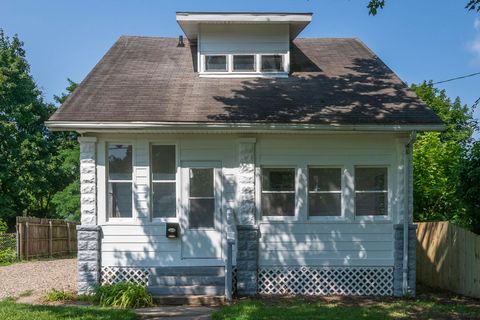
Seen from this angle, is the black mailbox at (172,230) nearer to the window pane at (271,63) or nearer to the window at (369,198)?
the window at (369,198)

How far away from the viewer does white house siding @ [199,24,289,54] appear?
12.3m

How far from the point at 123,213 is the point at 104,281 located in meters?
1.40

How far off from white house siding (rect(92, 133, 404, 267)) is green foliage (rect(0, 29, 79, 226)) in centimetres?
1877

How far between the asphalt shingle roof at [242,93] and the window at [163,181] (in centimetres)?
87

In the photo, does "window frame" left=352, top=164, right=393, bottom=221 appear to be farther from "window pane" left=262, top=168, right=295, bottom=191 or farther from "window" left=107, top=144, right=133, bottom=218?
"window" left=107, top=144, right=133, bottom=218

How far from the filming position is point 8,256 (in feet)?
58.1

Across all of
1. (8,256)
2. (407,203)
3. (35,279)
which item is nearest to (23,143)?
(8,256)

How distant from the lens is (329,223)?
10367 millimetres

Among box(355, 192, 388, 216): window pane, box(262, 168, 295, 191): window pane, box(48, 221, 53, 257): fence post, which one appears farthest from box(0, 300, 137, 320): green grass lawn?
box(48, 221, 53, 257): fence post

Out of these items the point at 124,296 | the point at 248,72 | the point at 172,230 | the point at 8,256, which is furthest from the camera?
the point at 8,256

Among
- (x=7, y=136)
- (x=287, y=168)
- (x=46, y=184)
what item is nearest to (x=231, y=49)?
(x=287, y=168)

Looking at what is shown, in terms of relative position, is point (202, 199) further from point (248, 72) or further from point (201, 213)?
point (248, 72)

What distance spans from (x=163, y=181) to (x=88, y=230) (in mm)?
1761

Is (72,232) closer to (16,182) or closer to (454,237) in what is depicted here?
(16,182)
